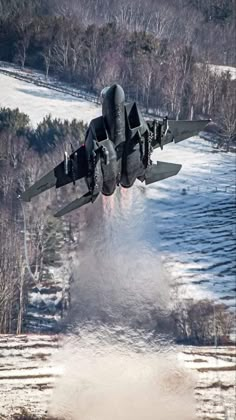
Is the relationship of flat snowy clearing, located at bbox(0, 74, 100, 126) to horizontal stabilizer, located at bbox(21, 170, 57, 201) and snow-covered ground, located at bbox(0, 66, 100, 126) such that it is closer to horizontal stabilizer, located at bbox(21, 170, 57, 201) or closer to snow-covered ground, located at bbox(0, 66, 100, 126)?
snow-covered ground, located at bbox(0, 66, 100, 126)

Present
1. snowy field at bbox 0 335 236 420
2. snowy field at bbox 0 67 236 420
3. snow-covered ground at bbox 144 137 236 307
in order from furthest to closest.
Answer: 1. snow-covered ground at bbox 144 137 236 307
2. snowy field at bbox 0 67 236 420
3. snowy field at bbox 0 335 236 420

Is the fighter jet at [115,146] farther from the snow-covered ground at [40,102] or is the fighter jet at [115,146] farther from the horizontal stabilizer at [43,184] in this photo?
the snow-covered ground at [40,102]

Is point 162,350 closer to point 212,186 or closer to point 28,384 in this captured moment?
point 28,384

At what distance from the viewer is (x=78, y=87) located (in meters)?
91.8

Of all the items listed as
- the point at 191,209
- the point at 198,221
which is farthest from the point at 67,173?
the point at 191,209

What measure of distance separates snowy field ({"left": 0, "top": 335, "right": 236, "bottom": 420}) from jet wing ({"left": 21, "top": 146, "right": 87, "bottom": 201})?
1781cm

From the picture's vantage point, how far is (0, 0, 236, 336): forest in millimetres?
59500

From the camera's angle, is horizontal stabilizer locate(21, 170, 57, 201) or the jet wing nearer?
the jet wing

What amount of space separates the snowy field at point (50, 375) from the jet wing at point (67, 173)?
17.8m

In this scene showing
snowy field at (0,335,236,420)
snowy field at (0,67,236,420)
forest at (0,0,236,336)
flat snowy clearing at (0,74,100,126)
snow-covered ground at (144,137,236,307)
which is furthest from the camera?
flat snowy clearing at (0,74,100,126)

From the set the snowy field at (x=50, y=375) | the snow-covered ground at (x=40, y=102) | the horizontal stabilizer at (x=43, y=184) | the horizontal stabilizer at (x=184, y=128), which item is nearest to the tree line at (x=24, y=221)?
the snowy field at (x=50, y=375)

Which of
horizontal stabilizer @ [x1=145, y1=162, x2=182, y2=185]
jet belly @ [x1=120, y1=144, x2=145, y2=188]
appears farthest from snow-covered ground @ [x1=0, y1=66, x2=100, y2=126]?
jet belly @ [x1=120, y1=144, x2=145, y2=188]

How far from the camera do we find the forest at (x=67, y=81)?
59500 mm

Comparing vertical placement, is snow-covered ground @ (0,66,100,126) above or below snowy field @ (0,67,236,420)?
above
